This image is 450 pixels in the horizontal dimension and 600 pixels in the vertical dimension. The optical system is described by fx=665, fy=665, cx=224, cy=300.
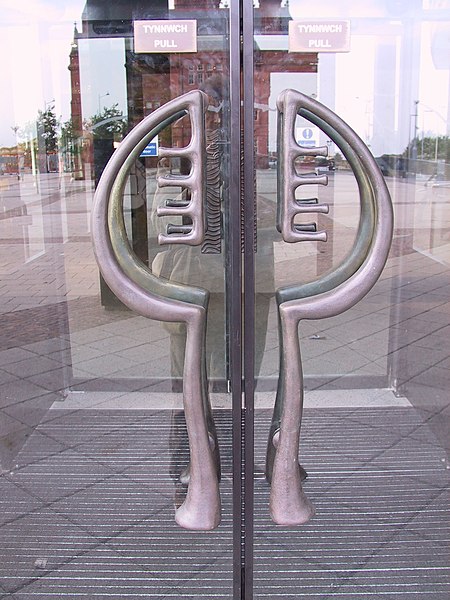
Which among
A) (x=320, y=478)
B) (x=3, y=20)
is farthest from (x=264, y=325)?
(x=3, y=20)

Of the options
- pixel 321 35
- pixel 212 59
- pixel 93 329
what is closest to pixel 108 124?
pixel 93 329

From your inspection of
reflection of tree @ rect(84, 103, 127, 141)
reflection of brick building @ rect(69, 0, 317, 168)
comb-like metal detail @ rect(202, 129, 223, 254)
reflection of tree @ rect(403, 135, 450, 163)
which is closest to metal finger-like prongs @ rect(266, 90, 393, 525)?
comb-like metal detail @ rect(202, 129, 223, 254)

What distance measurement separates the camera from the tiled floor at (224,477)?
5.62 feet

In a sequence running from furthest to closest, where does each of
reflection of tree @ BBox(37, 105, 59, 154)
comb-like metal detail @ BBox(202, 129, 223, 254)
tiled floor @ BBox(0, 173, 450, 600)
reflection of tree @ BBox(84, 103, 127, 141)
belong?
reflection of tree @ BBox(37, 105, 59, 154) → reflection of tree @ BBox(84, 103, 127, 141) → tiled floor @ BBox(0, 173, 450, 600) → comb-like metal detail @ BBox(202, 129, 223, 254)

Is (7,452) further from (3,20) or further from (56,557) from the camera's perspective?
(3,20)

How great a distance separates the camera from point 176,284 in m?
1.33

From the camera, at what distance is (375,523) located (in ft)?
5.90

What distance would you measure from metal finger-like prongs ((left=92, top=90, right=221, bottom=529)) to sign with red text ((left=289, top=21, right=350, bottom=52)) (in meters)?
0.37

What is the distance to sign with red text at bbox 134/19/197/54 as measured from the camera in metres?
1.49

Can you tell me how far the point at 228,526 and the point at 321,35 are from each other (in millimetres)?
1263

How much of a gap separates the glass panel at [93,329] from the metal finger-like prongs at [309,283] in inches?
Answer: 6.0

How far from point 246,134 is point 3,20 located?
2066mm

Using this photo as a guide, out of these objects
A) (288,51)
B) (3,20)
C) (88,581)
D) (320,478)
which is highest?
(3,20)

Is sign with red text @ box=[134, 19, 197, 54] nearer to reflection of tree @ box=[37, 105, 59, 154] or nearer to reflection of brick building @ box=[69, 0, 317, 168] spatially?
reflection of brick building @ box=[69, 0, 317, 168]
